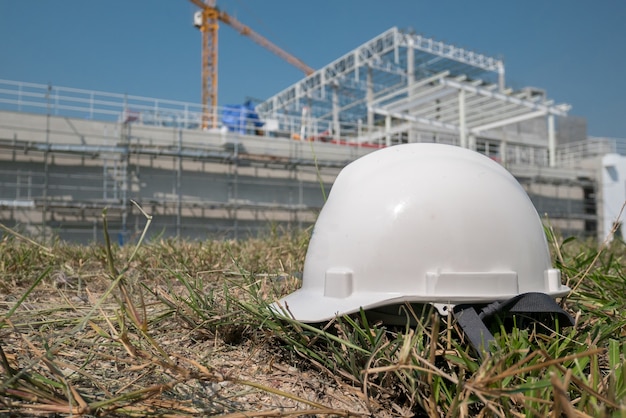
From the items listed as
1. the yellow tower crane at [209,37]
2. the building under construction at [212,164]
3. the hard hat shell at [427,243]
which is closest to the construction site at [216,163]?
the building under construction at [212,164]

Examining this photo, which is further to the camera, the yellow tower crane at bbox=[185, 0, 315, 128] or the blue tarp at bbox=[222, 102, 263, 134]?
the yellow tower crane at bbox=[185, 0, 315, 128]

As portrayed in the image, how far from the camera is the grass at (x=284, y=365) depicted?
79 centimetres

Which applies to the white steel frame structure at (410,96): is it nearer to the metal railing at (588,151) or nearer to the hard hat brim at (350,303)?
the metal railing at (588,151)

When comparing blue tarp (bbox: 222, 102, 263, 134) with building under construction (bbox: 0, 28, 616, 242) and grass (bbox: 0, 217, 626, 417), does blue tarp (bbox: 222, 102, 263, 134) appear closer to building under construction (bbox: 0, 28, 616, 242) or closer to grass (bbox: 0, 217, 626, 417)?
building under construction (bbox: 0, 28, 616, 242)

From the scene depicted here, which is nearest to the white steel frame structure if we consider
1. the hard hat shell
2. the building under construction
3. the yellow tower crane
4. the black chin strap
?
the building under construction

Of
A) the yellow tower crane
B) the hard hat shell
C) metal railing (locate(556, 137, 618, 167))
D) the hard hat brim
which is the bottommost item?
the hard hat brim

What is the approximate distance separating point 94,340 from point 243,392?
0.41 metres

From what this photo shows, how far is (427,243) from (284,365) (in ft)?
1.43

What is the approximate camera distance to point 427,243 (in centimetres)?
117

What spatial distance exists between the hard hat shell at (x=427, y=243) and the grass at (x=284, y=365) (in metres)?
0.07

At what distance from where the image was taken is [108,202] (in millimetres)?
10398

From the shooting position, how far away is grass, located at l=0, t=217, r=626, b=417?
785 millimetres

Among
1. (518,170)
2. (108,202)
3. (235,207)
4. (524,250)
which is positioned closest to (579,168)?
(518,170)

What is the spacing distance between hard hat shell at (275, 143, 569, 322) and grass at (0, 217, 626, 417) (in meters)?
0.07
